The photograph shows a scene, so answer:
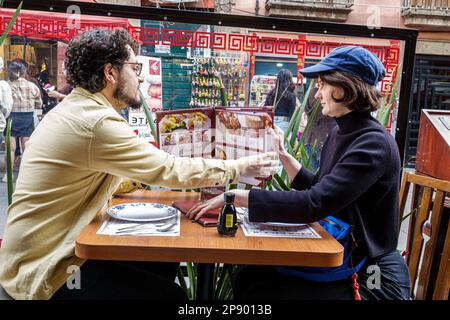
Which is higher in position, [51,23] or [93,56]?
[51,23]

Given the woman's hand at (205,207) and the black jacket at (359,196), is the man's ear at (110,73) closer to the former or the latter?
the woman's hand at (205,207)

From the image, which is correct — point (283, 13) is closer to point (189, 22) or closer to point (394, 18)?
point (394, 18)

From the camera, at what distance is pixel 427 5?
7926 mm

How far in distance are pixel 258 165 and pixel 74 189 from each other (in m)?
0.67

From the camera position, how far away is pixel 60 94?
2623 mm

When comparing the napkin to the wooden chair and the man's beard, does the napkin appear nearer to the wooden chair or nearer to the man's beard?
the man's beard

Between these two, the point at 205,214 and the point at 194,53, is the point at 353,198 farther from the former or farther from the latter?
the point at 194,53

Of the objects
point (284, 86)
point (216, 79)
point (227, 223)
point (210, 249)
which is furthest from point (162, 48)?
point (210, 249)

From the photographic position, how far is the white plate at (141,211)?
4.92 ft

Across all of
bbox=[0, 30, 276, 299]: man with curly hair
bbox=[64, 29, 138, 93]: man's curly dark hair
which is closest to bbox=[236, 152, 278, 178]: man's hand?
bbox=[0, 30, 276, 299]: man with curly hair

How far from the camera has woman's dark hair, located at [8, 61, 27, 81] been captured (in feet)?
8.47

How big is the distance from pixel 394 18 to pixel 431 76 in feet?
4.67

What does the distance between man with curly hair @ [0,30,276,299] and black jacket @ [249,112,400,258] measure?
248mm

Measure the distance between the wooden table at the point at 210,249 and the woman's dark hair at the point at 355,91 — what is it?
52 centimetres
